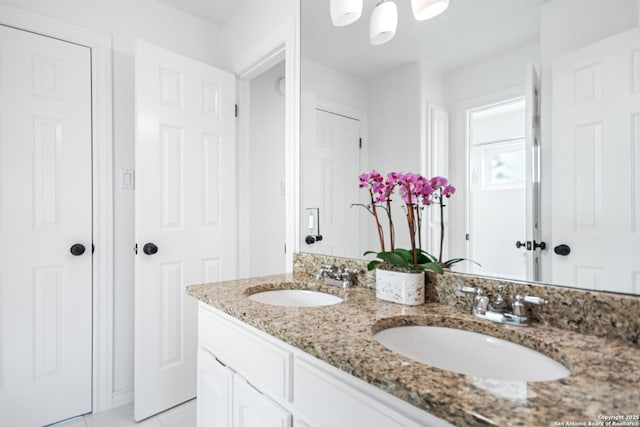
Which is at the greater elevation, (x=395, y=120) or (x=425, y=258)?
(x=395, y=120)

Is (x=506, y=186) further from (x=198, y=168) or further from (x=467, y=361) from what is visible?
(x=198, y=168)

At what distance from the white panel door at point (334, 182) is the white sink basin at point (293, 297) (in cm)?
23

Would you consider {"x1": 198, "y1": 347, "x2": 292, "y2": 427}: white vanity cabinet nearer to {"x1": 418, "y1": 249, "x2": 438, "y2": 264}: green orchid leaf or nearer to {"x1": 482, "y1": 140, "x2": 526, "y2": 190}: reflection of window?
{"x1": 418, "y1": 249, "x2": 438, "y2": 264}: green orchid leaf

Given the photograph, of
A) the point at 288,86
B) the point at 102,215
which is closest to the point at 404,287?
the point at 288,86

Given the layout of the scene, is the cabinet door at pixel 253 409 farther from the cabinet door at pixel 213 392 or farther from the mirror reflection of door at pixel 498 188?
the mirror reflection of door at pixel 498 188

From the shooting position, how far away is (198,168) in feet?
6.80

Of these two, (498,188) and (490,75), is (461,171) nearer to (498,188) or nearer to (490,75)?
(498,188)

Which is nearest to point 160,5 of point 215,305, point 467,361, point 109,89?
point 109,89

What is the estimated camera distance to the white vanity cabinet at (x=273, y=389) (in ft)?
2.06

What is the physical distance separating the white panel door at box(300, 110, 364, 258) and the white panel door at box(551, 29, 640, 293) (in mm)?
708

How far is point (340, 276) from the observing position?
134cm

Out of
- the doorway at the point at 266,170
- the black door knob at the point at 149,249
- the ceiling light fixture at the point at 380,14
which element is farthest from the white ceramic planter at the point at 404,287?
the doorway at the point at 266,170

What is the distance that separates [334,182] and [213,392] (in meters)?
0.96

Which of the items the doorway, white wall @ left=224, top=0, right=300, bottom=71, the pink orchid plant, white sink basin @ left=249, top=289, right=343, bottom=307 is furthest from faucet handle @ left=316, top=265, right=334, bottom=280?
white wall @ left=224, top=0, right=300, bottom=71
